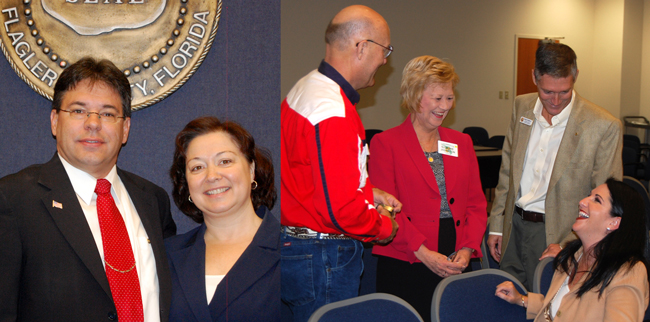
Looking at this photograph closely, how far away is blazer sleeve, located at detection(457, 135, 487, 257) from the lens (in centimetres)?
240

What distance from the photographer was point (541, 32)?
9.87m

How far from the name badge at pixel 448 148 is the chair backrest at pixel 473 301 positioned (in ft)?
1.96

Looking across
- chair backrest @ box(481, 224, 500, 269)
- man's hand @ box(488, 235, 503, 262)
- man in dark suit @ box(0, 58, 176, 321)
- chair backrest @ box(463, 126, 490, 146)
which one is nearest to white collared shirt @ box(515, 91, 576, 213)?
man's hand @ box(488, 235, 503, 262)

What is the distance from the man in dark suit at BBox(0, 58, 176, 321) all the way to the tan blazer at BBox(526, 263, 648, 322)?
4.89 feet

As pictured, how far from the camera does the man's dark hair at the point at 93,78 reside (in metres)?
1.36

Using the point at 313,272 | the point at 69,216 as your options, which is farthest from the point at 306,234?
the point at 69,216

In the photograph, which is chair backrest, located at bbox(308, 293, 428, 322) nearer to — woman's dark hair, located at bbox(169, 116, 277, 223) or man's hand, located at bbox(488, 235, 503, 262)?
woman's dark hair, located at bbox(169, 116, 277, 223)

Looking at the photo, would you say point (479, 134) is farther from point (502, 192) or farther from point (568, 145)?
point (568, 145)

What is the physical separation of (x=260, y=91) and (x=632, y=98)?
10.8m

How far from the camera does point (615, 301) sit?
1855mm

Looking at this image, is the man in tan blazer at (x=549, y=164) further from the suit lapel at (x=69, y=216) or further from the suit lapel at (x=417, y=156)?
the suit lapel at (x=69, y=216)

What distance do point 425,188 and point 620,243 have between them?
79 centimetres

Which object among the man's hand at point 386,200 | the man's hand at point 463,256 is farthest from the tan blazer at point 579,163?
the man's hand at point 386,200

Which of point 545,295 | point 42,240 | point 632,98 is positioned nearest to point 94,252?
point 42,240
